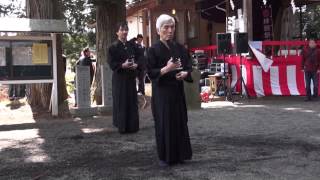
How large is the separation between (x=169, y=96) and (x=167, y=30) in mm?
796

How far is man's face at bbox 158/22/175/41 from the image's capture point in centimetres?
651

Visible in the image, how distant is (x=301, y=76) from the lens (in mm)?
15391

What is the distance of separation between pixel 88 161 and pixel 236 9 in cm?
1427

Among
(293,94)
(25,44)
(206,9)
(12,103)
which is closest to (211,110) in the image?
(293,94)

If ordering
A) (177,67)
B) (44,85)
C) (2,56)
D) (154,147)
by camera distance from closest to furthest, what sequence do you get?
(177,67)
(154,147)
(2,56)
(44,85)

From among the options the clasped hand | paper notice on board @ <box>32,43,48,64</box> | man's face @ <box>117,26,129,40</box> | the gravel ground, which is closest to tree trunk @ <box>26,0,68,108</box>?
the gravel ground

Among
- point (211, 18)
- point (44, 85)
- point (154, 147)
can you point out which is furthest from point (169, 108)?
point (211, 18)

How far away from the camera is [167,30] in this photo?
21.4 ft

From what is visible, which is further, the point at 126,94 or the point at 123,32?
the point at 126,94

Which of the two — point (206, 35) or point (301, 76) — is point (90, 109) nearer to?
point (301, 76)

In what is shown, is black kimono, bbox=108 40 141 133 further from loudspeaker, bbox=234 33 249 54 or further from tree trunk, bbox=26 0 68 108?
loudspeaker, bbox=234 33 249 54

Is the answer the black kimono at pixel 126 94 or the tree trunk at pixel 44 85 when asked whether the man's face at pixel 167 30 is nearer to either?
the black kimono at pixel 126 94

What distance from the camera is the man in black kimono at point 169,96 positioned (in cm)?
655

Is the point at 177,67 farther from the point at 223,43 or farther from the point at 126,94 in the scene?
the point at 223,43
